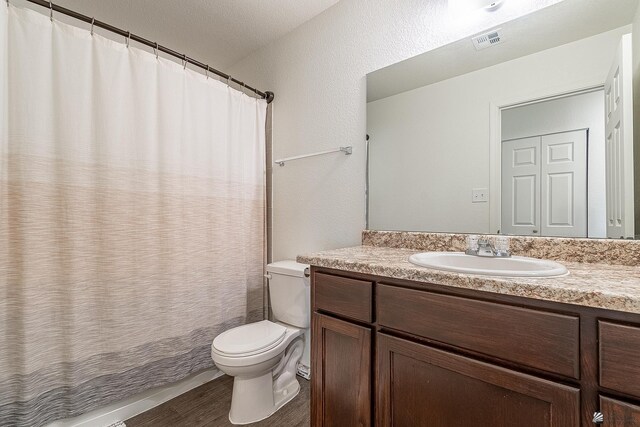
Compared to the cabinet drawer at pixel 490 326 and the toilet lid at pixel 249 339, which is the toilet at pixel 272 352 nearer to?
the toilet lid at pixel 249 339

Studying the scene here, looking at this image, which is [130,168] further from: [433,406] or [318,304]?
[433,406]

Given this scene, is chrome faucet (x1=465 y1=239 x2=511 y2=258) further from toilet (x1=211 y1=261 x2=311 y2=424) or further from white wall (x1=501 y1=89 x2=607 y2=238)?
toilet (x1=211 y1=261 x2=311 y2=424)

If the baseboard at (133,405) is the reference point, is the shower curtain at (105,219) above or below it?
above

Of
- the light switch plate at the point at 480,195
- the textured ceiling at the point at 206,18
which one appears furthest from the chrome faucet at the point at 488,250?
the textured ceiling at the point at 206,18

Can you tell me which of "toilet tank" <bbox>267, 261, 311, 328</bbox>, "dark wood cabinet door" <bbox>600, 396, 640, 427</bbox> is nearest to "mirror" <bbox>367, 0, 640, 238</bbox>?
"toilet tank" <bbox>267, 261, 311, 328</bbox>

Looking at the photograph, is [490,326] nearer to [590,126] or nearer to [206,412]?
Result: [590,126]

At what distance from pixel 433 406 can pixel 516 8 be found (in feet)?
5.14

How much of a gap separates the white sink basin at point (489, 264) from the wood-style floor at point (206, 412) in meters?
1.10

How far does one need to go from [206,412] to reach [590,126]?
2195 millimetres

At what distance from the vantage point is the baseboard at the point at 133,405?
1372mm

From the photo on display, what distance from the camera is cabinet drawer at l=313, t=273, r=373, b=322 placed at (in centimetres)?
101

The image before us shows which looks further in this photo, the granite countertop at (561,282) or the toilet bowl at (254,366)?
the toilet bowl at (254,366)

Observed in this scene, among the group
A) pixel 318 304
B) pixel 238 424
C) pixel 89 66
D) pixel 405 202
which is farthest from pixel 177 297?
pixel 405 202

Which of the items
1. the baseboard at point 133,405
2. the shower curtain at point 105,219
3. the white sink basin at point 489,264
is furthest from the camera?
the baseboard at point 133,405
